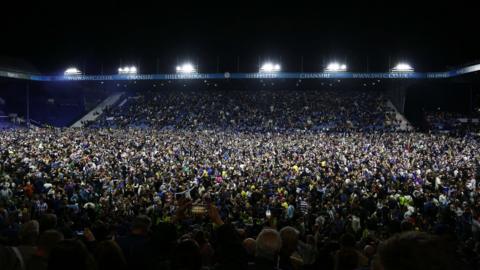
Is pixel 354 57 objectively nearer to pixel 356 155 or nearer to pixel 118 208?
pixel 356 155

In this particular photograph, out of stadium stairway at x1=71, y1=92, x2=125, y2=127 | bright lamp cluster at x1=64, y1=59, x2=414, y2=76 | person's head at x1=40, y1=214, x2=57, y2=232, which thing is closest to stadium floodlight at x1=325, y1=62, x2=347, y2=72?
bright lamp cluster at x1=64, y1=59, x2=414, y2=76

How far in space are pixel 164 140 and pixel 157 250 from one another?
2302 cm

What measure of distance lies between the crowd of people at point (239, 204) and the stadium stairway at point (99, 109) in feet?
71.5

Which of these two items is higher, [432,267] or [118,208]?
[432,267]

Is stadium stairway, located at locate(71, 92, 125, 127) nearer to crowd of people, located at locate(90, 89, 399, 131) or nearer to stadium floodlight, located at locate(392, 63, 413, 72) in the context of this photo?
crowd of people, located at locate(90, 89, 399, 131)

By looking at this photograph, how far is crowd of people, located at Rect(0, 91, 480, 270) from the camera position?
2.65 m

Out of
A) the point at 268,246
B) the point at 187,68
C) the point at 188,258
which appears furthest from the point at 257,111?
the point at 188,258

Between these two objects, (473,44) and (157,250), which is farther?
(473,44)

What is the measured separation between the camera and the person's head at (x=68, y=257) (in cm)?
192

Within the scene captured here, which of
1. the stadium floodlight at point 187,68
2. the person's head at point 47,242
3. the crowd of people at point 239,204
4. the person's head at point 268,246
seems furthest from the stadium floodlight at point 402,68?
the person's head at point 47,242

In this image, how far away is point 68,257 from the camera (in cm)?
193

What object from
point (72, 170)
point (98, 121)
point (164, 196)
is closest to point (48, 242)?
point (164, 196)

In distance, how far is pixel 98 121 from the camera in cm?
4431

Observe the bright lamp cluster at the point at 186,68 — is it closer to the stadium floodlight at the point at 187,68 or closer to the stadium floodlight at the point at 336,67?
the stadium floodlight at the point at 187,68
